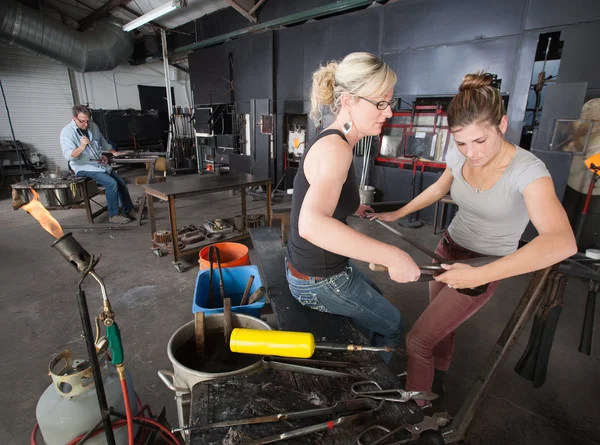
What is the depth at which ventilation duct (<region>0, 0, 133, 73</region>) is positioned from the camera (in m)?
6.44

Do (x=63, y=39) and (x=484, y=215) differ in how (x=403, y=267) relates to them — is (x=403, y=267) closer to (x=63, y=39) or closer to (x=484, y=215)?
(x=484, y=215)

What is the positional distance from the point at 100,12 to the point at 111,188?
611 centimetres

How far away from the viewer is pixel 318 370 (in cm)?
111

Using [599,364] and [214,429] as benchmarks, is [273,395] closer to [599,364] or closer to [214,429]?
[214,429]

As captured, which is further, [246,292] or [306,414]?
[246,292]

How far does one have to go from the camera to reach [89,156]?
4.86 m

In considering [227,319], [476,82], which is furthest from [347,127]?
[227,319]

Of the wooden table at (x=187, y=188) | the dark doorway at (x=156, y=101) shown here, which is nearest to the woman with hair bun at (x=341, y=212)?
the wooden table at (x=187, y=188)

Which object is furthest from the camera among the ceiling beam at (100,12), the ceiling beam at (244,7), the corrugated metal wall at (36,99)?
the corrugated metal wall at (36,99)

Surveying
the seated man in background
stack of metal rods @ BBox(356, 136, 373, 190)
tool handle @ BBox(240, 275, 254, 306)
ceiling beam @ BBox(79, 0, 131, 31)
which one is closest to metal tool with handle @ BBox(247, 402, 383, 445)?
tool handle @ BBox(240, 275, 254, 306)

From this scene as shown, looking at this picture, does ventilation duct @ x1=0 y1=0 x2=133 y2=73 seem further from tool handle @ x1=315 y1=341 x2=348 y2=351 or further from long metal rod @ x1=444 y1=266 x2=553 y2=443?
long metal rod @ x1=444 y1=266 x2=553 y2=443

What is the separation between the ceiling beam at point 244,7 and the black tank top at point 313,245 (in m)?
6.78

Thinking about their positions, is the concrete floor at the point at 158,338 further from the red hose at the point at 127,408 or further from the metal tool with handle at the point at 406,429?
the metal tool with handle at the point at 406,429

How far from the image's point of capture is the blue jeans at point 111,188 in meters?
4.87
